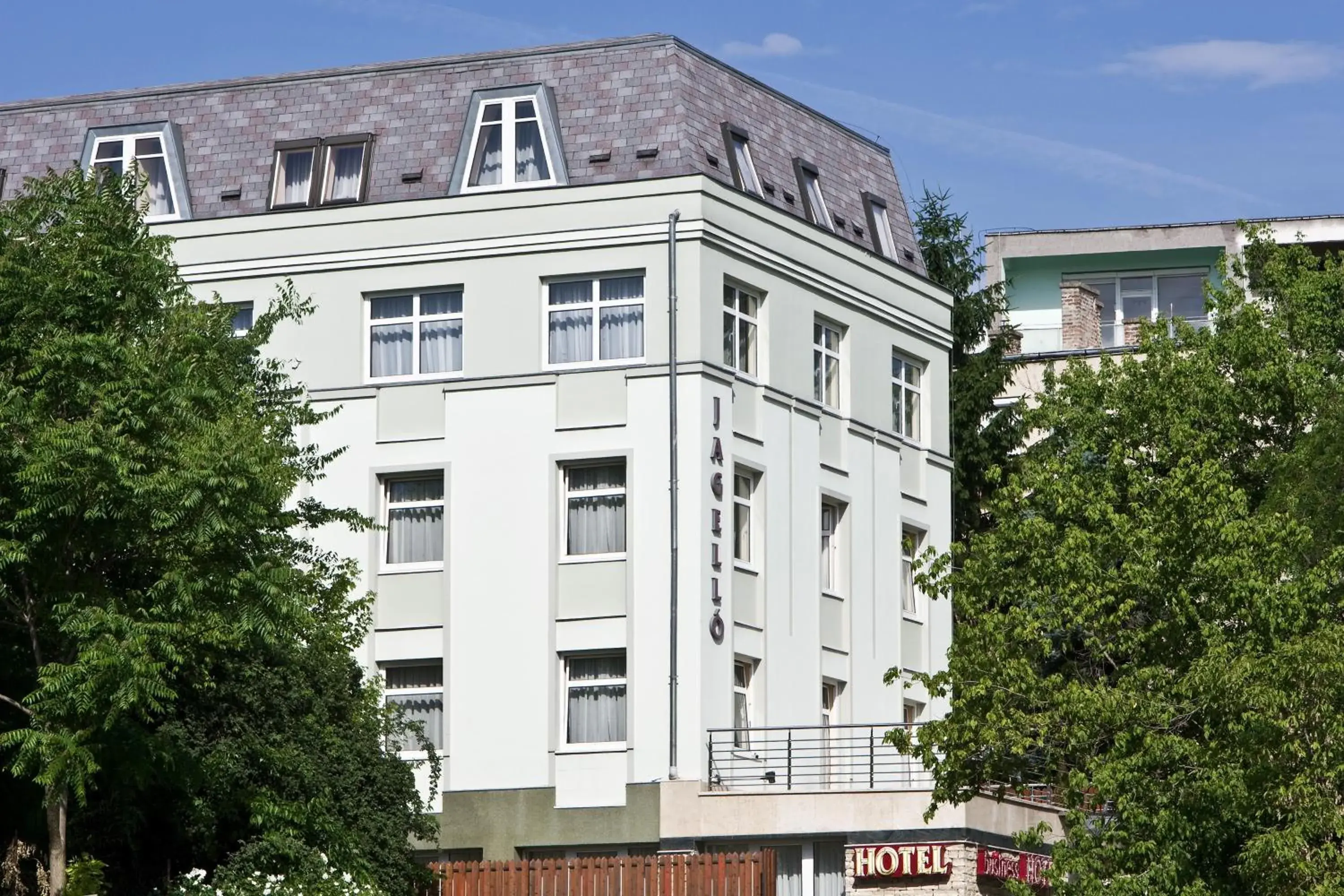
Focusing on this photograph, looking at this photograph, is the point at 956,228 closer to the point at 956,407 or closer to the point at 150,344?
the point at 956,407

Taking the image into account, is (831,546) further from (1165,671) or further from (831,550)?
(1165,671)

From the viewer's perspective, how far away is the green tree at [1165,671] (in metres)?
33.4

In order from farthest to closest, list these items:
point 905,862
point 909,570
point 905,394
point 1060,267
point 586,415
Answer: point 1060,267
point 905,394
point 909,570
point 586,415
point 905,862

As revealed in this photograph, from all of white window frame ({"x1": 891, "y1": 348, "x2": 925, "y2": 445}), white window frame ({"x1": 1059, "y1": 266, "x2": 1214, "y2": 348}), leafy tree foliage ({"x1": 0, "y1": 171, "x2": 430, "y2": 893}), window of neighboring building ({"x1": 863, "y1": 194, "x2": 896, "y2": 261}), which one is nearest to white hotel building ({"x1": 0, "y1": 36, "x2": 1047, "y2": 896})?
white window frame ({"x1": 891, "y1": 348, "x2": 925, "y2": 445})

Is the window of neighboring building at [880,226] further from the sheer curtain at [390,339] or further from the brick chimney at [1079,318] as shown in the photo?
the brick chimney at [1079,318]

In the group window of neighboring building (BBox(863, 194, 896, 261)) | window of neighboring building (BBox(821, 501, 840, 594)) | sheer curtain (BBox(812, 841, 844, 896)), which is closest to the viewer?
sheer curtain (BBox(812, 841, 844, 896))

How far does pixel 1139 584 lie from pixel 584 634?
11.8 m

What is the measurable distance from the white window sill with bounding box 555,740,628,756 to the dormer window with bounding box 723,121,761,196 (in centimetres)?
975

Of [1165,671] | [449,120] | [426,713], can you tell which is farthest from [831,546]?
[1165,671]

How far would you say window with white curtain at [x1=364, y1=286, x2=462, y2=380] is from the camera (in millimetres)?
48000

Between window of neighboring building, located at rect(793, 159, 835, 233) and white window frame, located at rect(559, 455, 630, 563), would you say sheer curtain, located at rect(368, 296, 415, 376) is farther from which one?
window of neighboring building, located at rect(793, 159, 835, 233)

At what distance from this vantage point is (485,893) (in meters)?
41.2

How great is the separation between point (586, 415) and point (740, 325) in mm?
3219

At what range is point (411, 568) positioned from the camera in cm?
4731
